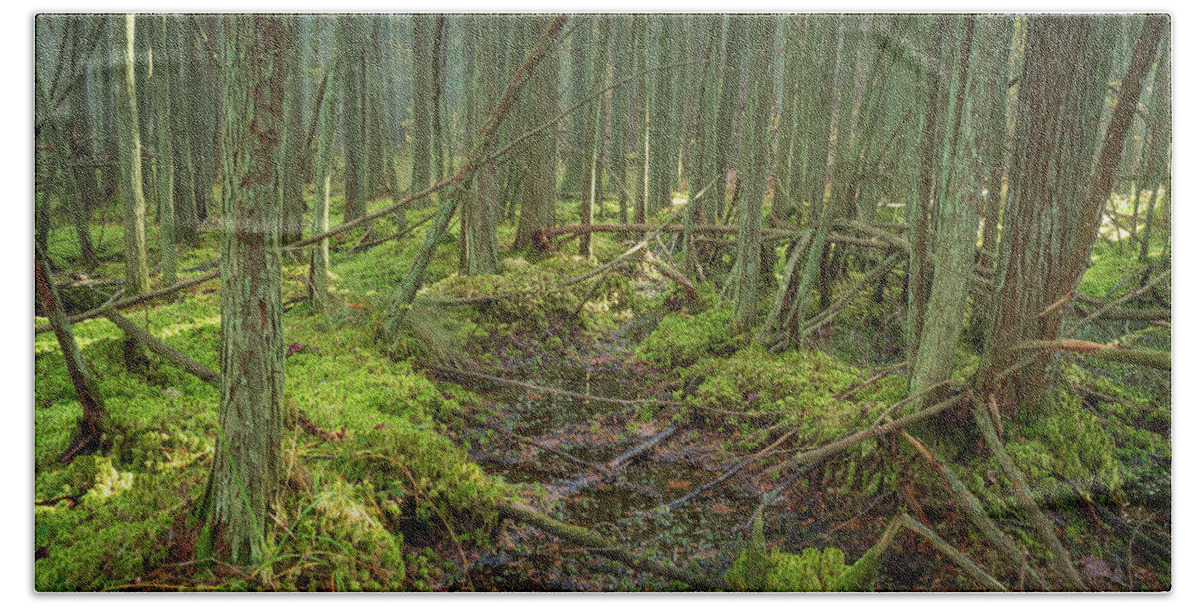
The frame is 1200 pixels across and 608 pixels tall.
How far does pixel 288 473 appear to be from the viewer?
6.98 feet

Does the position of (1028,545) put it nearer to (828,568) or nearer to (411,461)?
(828,568)

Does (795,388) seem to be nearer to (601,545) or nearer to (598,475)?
(598,475)

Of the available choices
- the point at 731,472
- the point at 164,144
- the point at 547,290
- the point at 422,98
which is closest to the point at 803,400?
the point at 731,472

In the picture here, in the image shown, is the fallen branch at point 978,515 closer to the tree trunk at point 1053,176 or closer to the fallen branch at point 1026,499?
the fallen branch at point 1026,499

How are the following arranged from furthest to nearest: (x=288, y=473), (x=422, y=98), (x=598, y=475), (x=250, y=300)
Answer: (x=422, y=98)
(x=598, y=475)
(x=288, y=473)
(x=250, y=300)

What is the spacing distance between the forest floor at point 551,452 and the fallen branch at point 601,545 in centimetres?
2

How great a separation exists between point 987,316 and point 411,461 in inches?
83.6

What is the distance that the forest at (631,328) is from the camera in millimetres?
2336

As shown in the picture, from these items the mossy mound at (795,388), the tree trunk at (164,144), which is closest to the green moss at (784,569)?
the mossy mound at (795,388)

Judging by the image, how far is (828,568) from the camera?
2.43 metres

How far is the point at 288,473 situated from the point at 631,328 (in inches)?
55.0

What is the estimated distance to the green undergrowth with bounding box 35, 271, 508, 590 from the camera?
2177 mm

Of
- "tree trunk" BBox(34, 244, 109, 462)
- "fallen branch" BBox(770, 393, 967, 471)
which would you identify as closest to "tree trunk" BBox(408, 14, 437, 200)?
"tree trunk" BBox(34, 244, 109, 462)

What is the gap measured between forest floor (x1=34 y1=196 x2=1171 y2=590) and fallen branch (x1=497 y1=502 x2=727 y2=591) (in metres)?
0.02
